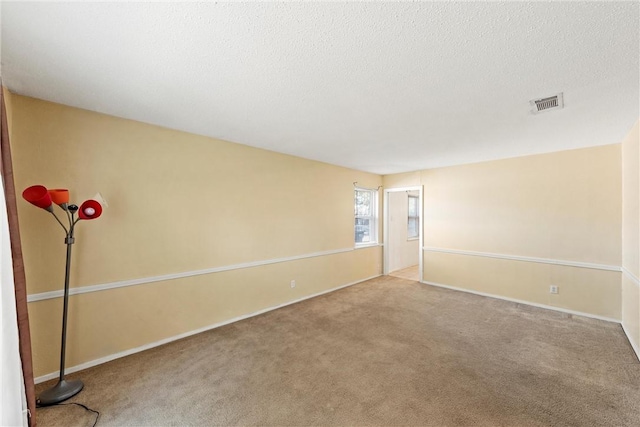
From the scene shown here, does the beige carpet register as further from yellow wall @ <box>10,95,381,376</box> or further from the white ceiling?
the white ceiling

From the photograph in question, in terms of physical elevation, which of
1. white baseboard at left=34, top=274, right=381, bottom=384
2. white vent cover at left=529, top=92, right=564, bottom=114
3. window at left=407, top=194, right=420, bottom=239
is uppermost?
white vent cover at left=529, top=92, right=564, bottom=114

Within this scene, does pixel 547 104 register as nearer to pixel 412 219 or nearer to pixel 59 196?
pixel 59 196

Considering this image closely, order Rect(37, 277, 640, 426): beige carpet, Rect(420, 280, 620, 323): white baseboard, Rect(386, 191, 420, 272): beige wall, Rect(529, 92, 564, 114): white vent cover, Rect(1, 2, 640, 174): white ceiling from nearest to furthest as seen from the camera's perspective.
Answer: Rect(1, 2, 640, 174): white ceiling
Rect(37, 277, 640, 426): beige carpet
Rect(529, 92, 564, 114): white vent cover
Rect(420, 280, 620, 323): white baseboard
Rect(386, 191, 420, 272): beige wall

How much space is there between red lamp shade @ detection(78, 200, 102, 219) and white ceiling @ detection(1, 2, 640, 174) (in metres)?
0.91

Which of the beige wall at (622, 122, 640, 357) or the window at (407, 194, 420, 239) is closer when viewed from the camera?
the beige wall at (622, 122, 640, 357)

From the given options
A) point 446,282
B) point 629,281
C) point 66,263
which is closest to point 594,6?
point 629,281

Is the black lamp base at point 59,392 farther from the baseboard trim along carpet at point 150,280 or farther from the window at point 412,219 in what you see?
the window at point 412,219

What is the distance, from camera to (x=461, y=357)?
2.51 m

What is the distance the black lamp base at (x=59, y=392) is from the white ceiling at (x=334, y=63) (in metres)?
2.39

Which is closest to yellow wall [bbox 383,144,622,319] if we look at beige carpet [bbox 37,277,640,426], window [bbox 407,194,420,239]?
beige carpet [bbox 37,277,640,426]

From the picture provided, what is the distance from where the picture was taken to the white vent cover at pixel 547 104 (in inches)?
81.2

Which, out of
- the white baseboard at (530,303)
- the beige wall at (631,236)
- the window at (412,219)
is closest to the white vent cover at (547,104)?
the beige wall at (631,236)

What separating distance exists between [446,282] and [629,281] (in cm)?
240

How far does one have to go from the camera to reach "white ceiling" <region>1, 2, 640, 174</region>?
1.23 m
